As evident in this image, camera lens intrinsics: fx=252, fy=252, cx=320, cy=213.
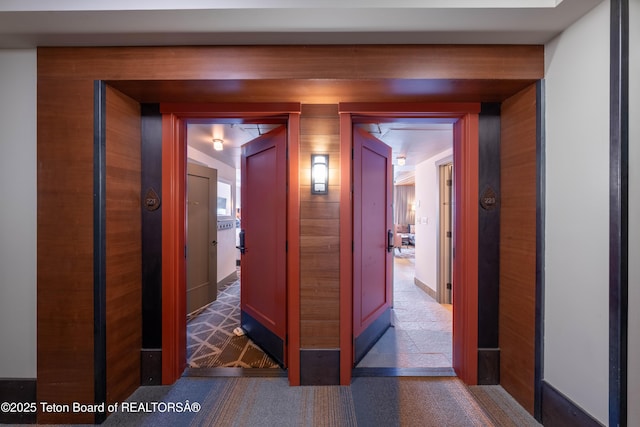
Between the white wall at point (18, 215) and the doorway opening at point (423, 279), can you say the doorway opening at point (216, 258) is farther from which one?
the doorway opening at point (423, 279)

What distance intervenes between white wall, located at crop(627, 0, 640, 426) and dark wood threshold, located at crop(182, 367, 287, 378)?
2021mm

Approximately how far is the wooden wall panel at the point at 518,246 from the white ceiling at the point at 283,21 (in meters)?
0.45

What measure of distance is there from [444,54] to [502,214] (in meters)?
1.22

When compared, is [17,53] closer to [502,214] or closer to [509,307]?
[502,214]

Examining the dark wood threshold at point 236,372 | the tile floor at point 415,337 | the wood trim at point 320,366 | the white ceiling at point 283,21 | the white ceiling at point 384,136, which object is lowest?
the tile floor at point 415,337

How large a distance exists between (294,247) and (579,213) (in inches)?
68.5

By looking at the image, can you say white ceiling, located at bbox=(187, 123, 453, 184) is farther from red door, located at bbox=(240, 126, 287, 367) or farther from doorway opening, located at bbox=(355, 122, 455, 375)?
red door, located at bbox=(240, 126, 287, 367)

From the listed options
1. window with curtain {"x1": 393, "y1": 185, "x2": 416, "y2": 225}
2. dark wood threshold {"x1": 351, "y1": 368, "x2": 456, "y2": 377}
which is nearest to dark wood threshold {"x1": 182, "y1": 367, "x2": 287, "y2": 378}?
dark wood threshold {"x1": 351, "y1": 368, "x2": 456, "y2": 377}

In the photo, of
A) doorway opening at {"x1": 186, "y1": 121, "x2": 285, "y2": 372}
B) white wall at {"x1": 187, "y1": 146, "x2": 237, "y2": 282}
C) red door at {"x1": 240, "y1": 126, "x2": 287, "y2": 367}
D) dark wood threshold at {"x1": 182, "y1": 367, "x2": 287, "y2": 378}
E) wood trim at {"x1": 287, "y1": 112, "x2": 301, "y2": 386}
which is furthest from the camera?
white wall at {"x1": 187, "y1": 146, "x2": 237, "y2": 282}

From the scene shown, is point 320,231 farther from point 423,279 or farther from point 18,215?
point 423,279

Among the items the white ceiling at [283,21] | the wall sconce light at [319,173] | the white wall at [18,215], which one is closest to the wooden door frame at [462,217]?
the wall sconce light at [319,173]

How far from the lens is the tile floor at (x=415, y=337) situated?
2297 mm

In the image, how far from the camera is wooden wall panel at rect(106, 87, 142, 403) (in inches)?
66.7

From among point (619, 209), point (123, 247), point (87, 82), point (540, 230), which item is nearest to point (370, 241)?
point (540, 230)
